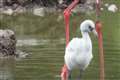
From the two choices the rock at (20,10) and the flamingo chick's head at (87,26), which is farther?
the rock at (20,10)

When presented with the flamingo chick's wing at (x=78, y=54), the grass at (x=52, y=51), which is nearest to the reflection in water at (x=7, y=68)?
the grass at (x=52, y=51)

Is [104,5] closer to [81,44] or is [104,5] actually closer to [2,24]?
[2,24]

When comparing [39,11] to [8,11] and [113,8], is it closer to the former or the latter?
[8,11]

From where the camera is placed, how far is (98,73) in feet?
39.1

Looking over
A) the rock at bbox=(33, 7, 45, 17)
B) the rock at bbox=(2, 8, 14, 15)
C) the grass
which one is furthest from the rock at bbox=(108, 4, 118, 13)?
the rock at bbox=(2, 8, 14, 15)

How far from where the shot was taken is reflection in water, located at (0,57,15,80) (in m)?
11.7

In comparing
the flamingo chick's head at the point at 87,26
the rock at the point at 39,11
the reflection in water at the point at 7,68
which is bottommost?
the reflection in water at the point at 7,68

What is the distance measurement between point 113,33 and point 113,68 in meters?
6.99

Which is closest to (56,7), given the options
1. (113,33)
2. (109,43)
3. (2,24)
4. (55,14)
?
(55,14)

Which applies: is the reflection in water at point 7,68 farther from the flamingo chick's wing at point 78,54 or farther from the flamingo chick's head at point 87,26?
the flamingo chick's head at point 87,26

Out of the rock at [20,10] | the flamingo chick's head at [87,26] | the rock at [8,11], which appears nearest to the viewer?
the flamingo chick's head at [87,26]

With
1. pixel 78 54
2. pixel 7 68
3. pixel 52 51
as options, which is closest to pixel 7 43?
pixel 52 51

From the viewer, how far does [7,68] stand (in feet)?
42.5

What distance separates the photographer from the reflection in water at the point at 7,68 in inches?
460
